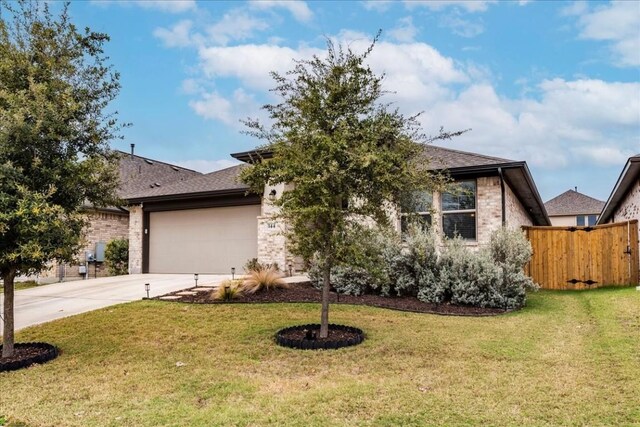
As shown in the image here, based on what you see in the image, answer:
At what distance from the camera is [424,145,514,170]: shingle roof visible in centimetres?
1172

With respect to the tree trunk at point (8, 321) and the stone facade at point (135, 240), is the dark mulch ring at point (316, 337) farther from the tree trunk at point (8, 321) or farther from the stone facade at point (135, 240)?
the stone facade at point (135, 240)

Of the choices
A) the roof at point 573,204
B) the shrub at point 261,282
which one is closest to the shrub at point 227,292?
the shrub at point 261,282

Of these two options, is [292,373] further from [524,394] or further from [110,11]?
[110,11]

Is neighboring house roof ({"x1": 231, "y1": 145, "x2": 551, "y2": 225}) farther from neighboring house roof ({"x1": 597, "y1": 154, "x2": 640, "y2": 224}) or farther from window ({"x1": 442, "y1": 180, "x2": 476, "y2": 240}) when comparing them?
neighboring house roof ({"x1": 597, "y1": 154, "x2": 640, "y2": 224})

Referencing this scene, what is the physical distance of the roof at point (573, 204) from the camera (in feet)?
125

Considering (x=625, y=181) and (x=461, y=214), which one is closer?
(x=461, y=214)

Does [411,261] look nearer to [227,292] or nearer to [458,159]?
[458,159]

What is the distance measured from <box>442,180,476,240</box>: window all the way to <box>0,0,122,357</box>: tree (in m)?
8.60

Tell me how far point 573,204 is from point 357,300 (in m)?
36.0

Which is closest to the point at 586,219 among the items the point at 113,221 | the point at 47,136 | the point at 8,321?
the point at 113,221

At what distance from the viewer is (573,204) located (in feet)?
129

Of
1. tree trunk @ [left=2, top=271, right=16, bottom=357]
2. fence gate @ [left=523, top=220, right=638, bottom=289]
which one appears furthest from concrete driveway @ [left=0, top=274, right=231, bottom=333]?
fence gate @ [left=523, top=220, right=638, bottom=289]

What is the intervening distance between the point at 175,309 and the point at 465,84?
10.4 metres

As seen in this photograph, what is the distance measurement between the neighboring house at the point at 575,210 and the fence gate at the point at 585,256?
87.6 ft
